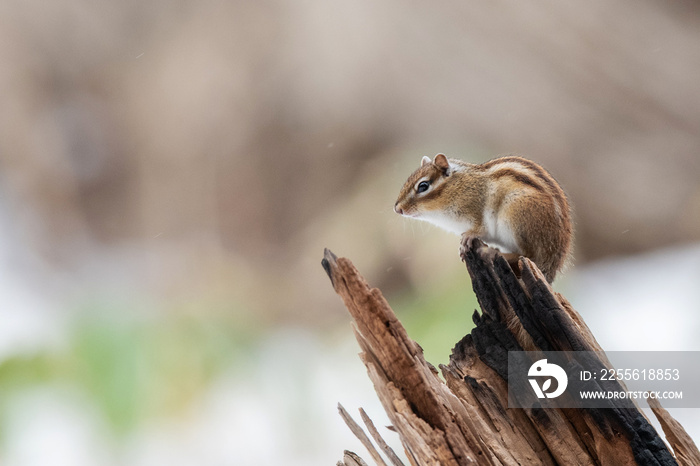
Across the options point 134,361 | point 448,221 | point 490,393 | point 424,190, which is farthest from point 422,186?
point 134,361

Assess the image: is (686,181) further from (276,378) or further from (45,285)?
(45,285)

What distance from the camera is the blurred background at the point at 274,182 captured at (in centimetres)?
340

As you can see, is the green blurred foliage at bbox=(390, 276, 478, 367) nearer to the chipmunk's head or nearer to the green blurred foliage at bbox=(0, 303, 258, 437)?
the green blurred foliage at bbox=(0, 303, 258, 437)

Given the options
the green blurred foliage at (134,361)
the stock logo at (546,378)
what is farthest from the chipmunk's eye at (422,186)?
the green blurred foliage at (134,361)

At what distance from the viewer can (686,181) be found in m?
3.61

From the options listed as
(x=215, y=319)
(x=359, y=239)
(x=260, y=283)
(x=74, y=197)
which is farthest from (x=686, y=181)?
(x=74, y=197)

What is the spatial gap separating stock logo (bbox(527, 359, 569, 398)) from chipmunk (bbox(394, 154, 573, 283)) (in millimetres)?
303

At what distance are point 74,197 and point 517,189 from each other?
8.79 ft

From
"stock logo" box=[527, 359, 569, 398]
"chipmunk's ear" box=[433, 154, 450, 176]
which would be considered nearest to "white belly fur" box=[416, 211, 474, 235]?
"chipmunk's ear" box=[433, 154, 450, 176]

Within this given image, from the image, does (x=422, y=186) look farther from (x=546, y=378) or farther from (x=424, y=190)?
(x=546, y=378)

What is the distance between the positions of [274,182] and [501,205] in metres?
2.15

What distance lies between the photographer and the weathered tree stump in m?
1.29

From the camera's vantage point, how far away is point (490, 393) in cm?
151

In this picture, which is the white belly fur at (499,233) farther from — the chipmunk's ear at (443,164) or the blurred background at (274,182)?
the blurred background at (274,182)
